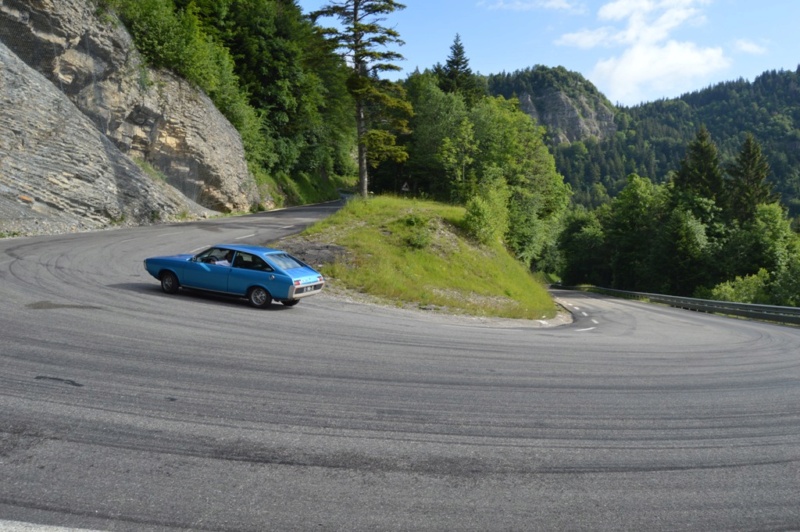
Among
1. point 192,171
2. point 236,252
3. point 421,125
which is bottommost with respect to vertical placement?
point 236,252

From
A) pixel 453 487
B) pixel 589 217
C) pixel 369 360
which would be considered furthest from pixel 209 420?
pixel 589 217

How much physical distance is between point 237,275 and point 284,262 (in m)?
1.34

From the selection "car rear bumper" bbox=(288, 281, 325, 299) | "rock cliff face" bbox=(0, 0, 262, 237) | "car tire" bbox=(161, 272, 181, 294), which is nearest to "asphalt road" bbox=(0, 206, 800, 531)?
"car rear bumper" bbox=(288, 281, 325, 299)

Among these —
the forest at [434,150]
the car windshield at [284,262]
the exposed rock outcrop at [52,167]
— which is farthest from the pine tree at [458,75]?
the car windshield at [284,262]

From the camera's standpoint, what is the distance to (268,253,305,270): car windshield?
14.6 metres

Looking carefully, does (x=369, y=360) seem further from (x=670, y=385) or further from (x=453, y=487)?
(x=670, y=385)

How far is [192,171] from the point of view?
38.9m

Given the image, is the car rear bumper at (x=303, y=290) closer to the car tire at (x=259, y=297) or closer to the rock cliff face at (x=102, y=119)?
the car tire at (x=259, y=297)

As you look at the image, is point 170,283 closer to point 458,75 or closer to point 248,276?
point 248,276

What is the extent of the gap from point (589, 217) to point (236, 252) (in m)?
97.8

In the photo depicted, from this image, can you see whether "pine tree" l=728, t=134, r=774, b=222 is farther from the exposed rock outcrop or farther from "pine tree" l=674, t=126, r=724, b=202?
the exposed rock outcrop

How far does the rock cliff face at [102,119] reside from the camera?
2591cm

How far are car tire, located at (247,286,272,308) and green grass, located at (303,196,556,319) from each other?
230 inches

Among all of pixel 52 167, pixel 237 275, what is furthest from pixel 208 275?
pixel 52 167
